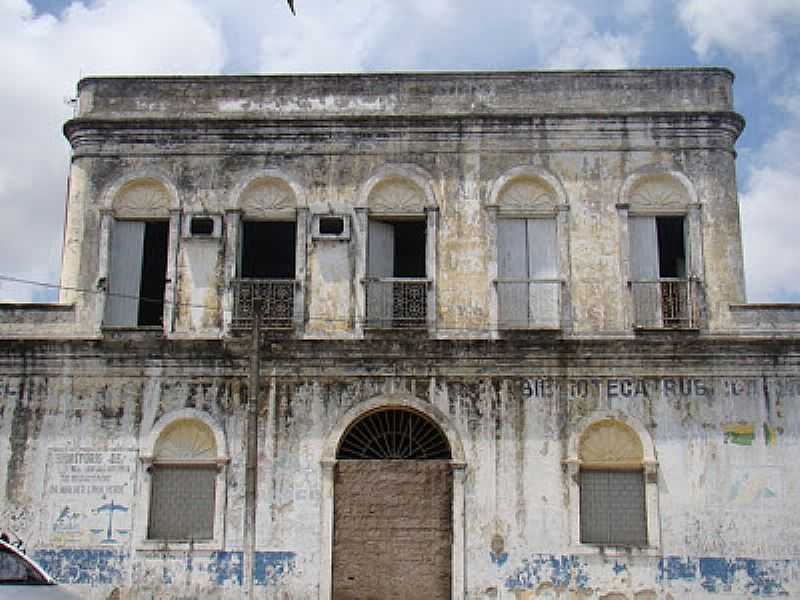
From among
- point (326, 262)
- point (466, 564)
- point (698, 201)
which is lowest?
point (466, 564)

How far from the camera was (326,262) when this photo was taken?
17.4 metres

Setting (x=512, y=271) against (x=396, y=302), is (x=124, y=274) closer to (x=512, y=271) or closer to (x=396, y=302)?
(x=396, y=302)

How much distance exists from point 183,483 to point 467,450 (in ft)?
15.2

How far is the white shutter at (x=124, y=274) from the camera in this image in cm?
1758

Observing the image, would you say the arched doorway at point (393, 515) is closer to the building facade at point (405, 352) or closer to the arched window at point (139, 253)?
the building facade at point (405, 352)

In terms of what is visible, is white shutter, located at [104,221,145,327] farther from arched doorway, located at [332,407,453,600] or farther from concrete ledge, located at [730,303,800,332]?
concrete ledge, located at [730,303,800,332]

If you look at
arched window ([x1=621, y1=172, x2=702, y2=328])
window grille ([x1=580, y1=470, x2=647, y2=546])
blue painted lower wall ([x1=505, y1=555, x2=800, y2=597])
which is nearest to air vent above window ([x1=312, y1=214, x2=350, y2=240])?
arched window ([x1=621, y1=172, x2=702, y2=328])

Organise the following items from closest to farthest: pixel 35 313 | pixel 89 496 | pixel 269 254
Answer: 1. pixel 89 496
2. pixel 35 313
3. pixel 269 254

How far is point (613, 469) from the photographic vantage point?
16.5 meters

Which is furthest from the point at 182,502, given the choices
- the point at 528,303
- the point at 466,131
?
the point at 466,131

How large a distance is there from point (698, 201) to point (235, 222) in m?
7.81

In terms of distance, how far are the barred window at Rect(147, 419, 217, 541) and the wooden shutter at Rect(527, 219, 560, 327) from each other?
18.8ft

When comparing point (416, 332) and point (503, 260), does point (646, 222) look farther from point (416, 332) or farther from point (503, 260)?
point (416, 332)

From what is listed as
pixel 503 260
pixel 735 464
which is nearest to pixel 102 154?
pixel 503 260
